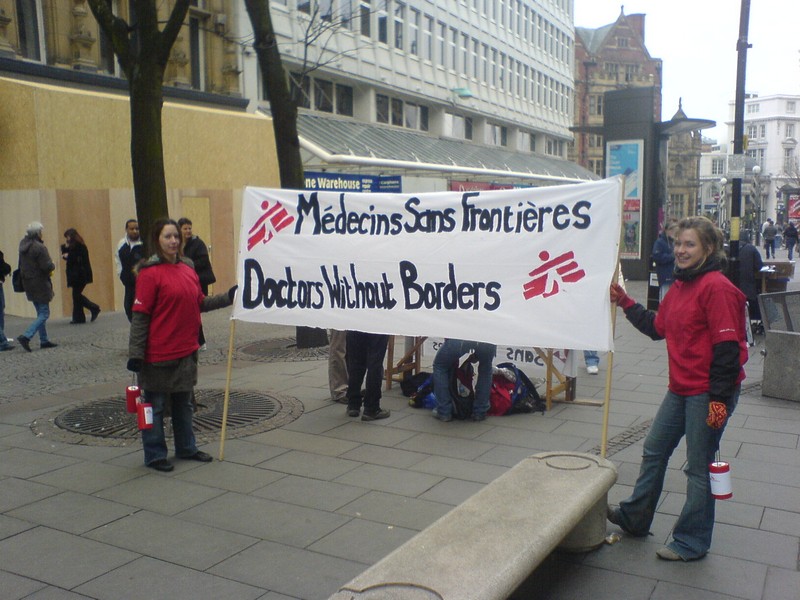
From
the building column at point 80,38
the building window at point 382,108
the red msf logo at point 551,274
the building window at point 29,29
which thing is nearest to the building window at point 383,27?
the building window at point 382,108

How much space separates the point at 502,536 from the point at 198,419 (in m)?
4.45

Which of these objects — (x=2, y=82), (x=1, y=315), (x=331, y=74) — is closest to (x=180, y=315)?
(x=1, y=315)

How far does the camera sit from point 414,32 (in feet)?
113

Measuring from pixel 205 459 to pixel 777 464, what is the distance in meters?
4.24

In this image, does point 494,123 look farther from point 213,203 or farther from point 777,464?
point 777,464

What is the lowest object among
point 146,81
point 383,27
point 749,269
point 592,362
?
point 592,362

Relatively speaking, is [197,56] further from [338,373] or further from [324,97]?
[338,373]

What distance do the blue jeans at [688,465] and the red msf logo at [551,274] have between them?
1.09 meters

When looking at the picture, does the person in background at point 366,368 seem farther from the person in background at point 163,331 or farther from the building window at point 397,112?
the building window at point 397,112

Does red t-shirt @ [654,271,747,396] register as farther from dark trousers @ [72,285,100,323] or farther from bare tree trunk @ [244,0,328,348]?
dark trousers @ [72,285,100,323]

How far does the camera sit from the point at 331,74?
90.0ft

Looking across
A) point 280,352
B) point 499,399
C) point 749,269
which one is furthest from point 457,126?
point 499,399

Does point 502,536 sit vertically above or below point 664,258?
below

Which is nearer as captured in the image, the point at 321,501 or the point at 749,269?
the point at 321,501
